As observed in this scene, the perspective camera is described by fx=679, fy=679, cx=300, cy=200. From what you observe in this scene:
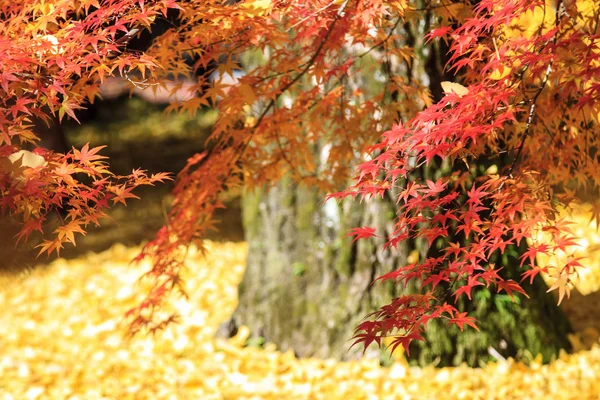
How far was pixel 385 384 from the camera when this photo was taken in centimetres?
342

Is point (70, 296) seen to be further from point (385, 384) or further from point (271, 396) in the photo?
point (385, 384)

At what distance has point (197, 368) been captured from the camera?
376cm

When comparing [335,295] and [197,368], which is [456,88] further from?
[197,368]

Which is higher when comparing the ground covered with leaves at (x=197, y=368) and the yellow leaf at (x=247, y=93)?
the yellow leaf at (x=247, y=93)

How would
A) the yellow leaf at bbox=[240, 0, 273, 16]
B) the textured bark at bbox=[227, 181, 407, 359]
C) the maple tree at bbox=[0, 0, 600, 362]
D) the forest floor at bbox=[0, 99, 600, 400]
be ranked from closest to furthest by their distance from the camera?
the maple tree at bbox=[0, 0, 600, 362] → the yellow leaf at bbox=[240, 0, 273, 16] → the forest floor at bbox=[0, 99, 600, 400] → the textured bark at bbox=[227, 181, 407, 359]

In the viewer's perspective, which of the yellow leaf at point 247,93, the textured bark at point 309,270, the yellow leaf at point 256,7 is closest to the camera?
the yellow leaf at point 256,7

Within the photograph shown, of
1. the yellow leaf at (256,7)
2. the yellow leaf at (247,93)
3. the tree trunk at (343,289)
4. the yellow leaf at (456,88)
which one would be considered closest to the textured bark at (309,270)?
the tree trunk at (343,289)

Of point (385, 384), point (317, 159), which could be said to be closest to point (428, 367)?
point (385, 384)

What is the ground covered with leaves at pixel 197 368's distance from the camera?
3.40 meters

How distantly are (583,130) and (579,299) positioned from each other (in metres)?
2.41

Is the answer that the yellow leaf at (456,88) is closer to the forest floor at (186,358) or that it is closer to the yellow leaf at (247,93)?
the yellow leaf at (247,93)

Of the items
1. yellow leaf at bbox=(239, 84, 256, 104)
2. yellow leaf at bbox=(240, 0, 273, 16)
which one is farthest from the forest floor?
yellow leaf at bbox=(240, 0, 273, 16)

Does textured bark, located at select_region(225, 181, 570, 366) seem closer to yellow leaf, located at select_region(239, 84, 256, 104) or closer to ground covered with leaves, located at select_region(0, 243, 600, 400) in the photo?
ground covered with leaves, located at select_region(0, 243, 600, 400)

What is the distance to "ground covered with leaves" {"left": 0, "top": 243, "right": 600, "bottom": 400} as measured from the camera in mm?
3396
